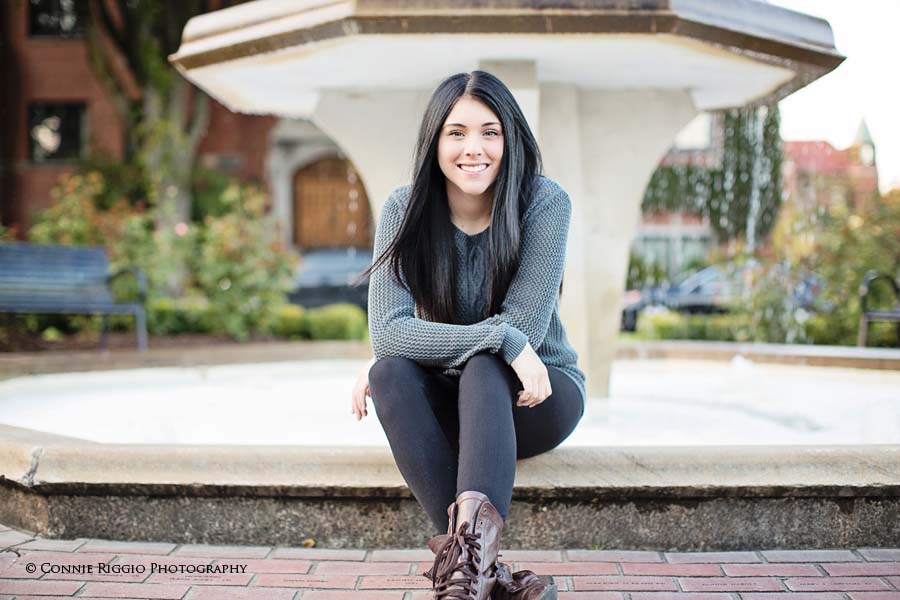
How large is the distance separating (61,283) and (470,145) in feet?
19.9

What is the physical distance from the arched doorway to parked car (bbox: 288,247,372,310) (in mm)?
1035

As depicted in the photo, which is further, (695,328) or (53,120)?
(53,120)

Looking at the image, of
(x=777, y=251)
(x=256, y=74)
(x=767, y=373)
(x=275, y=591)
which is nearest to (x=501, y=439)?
(x=275, y=591)

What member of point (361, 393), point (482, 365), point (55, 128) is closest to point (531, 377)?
point (482, 365)

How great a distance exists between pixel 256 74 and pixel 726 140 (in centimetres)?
1426

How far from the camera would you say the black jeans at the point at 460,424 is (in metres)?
1.97

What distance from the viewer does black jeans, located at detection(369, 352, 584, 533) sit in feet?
6.45

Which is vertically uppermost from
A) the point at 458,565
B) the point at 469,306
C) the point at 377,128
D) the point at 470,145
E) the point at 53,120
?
the point at 53,120

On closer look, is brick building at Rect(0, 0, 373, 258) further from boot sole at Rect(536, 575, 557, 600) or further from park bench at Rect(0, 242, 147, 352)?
boot sole at Rect(536, 575, 557, 600)

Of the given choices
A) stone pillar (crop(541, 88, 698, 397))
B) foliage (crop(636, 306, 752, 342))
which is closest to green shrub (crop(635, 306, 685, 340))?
foliage (crop(636, 306, 752, 342))

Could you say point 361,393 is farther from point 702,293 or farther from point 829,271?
point 702,293

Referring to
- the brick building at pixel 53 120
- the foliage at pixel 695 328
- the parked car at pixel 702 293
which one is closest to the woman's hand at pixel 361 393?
the foliage at pixel 695 328

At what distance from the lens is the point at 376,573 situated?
223 cm

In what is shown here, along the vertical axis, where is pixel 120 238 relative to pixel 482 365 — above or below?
above
